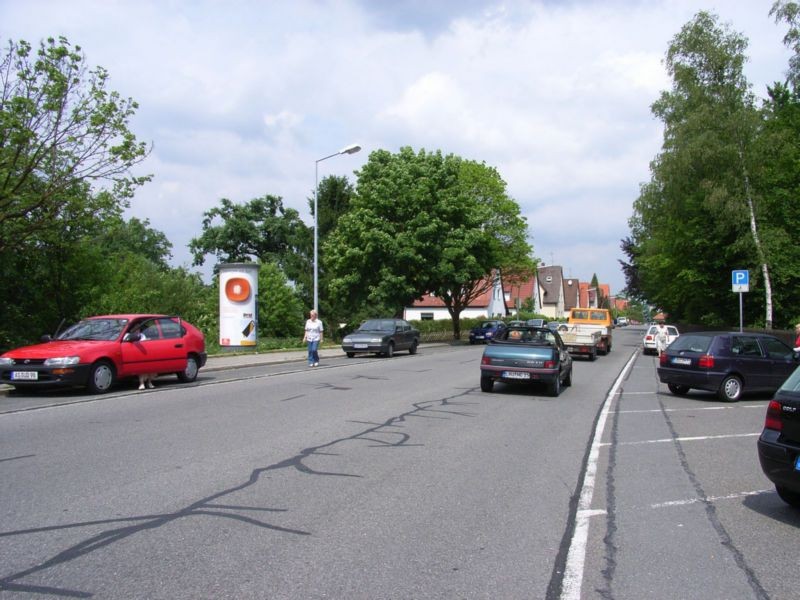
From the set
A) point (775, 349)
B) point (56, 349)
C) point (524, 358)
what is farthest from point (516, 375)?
point (56, 349)

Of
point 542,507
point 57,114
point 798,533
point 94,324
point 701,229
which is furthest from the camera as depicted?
point 701,229

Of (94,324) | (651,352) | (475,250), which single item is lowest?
(651,352)

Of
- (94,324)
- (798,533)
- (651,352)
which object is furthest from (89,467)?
(651,352)

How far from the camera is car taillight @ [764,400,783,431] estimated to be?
18.3 ft

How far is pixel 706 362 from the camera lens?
1388cm

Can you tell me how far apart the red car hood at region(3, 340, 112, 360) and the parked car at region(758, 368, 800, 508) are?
11079 millimetres

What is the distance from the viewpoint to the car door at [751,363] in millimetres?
13953

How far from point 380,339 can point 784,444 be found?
2015cm

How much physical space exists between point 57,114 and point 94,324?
6180 mm

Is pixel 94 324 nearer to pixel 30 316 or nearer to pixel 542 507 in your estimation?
pixel 30 316

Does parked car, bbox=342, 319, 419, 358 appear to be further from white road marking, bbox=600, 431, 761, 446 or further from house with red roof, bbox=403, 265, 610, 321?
white road marking, bbox=600, 431, 761, 446

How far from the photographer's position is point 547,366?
44.3 feet

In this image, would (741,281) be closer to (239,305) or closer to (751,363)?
(751,363)

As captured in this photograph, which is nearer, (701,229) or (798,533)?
(798,533)
